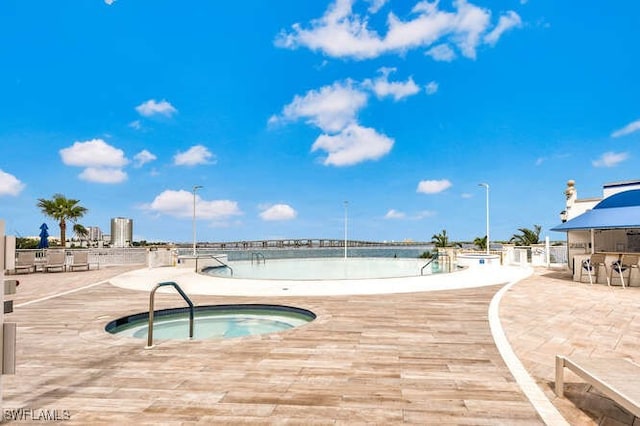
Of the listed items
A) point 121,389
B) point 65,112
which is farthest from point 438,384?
point 65,112

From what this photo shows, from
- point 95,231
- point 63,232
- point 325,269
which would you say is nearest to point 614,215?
point 325,269

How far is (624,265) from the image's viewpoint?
9633 mm

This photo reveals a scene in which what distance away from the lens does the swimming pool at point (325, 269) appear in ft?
49.9

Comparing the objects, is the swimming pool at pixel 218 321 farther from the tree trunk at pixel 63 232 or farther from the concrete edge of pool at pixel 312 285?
the tree trunk at pixel 63 232

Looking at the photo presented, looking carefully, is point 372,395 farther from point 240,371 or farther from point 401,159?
point 401,159

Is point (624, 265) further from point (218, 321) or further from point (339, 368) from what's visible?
point (218, 321)

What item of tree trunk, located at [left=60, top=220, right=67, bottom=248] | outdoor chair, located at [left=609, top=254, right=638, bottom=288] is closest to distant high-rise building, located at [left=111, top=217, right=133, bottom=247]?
tree trunk, located at [left=60, top=220, right=67, bottom=248]

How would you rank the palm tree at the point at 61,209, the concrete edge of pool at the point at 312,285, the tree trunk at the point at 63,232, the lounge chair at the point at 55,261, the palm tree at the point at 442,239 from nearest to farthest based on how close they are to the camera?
the concrete edge of pool at the point at 312,285
the lounge chair at the point at 55,261
the palm tree at the point at 61,209
the tree trunk at the point at 63,232
the palm tree at the point at 442,239

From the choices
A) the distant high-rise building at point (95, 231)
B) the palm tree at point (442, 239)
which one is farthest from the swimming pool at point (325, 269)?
the distant high-rise building at point (95, 231)

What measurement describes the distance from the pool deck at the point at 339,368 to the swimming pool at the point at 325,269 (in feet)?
28.0

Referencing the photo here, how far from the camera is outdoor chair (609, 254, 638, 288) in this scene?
9477mm

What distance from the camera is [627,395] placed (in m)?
2.15

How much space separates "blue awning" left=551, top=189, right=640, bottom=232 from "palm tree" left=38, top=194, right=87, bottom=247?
2951 centimetres

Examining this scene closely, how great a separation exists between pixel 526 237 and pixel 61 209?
36.2 metres
